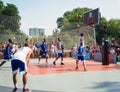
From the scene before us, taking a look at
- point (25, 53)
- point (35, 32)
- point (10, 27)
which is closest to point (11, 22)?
point (10, 27)

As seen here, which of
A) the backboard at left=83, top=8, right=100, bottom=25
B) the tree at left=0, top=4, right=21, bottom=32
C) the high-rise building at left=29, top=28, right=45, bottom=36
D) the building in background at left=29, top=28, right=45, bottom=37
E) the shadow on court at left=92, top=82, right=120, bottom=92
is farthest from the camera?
the high-rise building at left=29, top=28, right=45, bottom=36

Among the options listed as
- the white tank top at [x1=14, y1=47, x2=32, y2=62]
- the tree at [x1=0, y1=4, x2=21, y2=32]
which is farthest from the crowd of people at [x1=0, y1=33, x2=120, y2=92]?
the tree at [x1=0, y1=4, x2=21, y2=32]

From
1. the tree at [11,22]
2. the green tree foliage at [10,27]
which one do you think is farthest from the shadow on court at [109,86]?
the tree at [11,22]

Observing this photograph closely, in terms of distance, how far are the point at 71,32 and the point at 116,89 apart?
20740 mm

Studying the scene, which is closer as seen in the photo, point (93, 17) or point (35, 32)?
point (93, 17)

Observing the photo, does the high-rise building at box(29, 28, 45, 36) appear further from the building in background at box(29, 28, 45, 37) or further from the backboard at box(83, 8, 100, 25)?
the backboard at box(83, 8, 100, 25)

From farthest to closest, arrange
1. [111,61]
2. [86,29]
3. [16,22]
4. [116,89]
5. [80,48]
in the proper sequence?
A: 1. [16,22]
2. [86,29]
3. [111,61]
4. [80,48]
5. [116,89]

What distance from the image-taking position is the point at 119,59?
21.1 meters

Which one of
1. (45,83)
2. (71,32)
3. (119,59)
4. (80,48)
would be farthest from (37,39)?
(45,83)

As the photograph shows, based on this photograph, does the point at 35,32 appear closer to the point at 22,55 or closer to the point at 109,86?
the point at 109,86

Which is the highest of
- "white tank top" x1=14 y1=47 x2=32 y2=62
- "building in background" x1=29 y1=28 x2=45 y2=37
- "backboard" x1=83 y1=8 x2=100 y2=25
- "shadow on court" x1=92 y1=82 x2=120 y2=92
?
"backboard" x1=83 y1=8 x2=100 y2=25

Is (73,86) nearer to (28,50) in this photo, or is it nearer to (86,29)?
(28,50)

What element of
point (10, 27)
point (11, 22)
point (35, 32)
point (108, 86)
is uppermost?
point (11, 22)

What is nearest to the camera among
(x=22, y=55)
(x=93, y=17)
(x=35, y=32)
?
(x=22, y=55)
